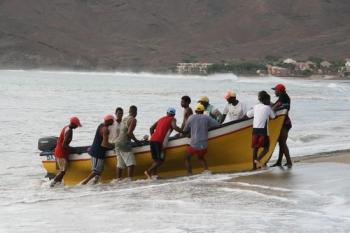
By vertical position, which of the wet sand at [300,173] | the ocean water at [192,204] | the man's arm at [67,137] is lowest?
the ocean water at [192,204]

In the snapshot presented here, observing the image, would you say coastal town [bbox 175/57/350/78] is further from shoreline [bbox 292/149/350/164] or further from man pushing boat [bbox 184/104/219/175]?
man pushing boat [bbox 184/104/219/175]

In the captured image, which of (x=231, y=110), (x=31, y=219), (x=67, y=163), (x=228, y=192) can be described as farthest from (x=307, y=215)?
(x=67, y=163)

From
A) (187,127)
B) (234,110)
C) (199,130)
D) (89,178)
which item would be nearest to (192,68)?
(234,110)

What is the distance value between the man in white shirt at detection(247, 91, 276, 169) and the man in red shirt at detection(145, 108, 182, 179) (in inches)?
47.7

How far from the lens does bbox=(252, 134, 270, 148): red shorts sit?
42.5 ft

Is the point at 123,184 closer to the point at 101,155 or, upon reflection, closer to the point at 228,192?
the point at 101,155

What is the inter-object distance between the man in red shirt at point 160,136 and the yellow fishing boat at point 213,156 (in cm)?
17

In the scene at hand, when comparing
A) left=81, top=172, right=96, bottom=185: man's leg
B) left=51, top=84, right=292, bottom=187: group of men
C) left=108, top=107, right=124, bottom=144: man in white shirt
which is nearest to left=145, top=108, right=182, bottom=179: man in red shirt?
left=51, top=84, right=292, bottom=187: group of men

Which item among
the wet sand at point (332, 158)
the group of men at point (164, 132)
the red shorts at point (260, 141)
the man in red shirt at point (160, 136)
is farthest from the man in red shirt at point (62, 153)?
the wet sand at point (332, 158)

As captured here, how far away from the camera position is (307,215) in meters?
9.64

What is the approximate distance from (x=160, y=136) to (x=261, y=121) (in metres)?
1.63

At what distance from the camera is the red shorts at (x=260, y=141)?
13.0m

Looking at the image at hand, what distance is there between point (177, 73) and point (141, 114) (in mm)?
145937

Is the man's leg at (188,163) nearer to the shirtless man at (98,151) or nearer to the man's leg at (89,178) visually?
the shirtless man at (98,151)
